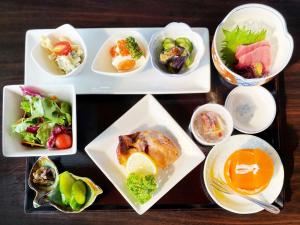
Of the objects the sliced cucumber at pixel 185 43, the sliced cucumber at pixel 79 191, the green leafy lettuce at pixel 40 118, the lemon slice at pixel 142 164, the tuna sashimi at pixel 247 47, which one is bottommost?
the sliced cucumber at pixel 79 191

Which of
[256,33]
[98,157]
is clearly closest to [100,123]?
[98,157]

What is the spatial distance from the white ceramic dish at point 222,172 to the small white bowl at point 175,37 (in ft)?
1.14

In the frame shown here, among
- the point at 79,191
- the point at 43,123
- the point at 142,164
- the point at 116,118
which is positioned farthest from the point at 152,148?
the point at 43,123

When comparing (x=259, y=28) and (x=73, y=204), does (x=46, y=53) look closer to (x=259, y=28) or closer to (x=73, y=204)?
(x=73, y=204)

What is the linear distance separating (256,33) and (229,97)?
28 centimetres

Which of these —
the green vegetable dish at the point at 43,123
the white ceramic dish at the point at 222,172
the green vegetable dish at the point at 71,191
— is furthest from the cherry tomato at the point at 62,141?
the white ceramic dish at the point at 222,172

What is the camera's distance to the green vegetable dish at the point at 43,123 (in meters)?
1.58

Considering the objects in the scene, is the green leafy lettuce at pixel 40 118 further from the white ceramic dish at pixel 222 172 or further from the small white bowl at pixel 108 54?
the white ceramic dish at pixel 222 172

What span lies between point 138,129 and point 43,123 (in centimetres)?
40

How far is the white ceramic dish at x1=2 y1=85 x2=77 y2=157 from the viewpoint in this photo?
5.03 ft

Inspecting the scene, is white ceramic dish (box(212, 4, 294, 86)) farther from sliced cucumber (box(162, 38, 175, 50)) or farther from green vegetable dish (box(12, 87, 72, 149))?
green vegetable dish (box(12, 87, 72, 149))

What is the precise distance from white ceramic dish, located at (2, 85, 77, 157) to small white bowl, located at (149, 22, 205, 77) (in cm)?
36

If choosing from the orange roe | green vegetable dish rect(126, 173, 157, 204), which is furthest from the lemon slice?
the orange roe

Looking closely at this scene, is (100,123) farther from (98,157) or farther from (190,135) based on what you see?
(190,135)
